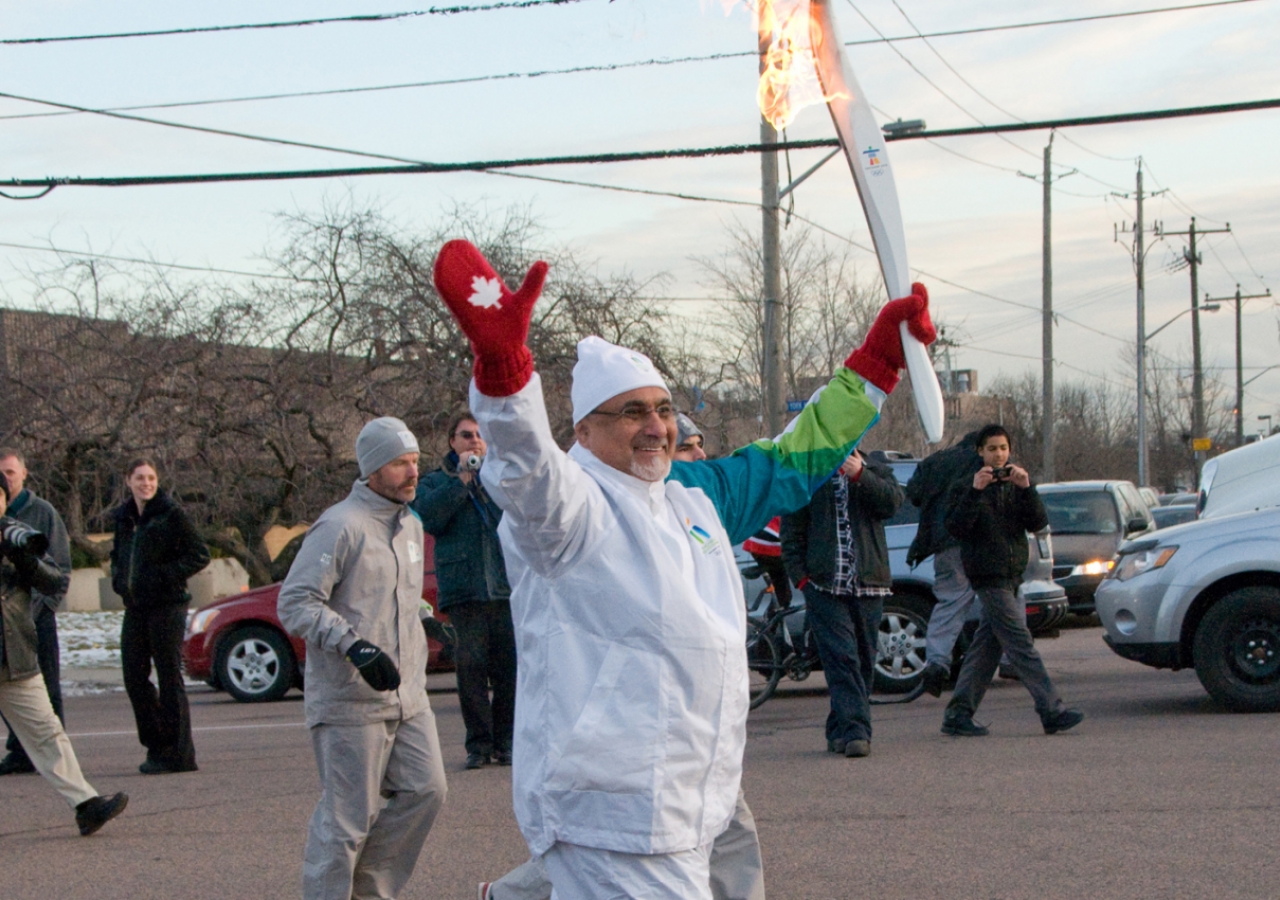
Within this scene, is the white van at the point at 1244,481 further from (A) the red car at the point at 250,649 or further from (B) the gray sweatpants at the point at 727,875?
(B) the gray sweatpants at the point at 727,875

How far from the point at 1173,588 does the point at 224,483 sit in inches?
550

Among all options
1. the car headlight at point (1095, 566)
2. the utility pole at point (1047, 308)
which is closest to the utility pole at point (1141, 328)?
the utility pole at point (1047, 308)

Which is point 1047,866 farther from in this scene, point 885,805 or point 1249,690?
point 1249,690

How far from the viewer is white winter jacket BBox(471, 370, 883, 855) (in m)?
2.86

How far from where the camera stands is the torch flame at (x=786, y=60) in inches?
165

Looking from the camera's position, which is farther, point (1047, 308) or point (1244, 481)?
point (1047, 308)

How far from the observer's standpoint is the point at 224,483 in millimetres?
19953

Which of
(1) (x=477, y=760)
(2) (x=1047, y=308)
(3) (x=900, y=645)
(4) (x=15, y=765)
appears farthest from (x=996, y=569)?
(2) (x=1047, y=308)

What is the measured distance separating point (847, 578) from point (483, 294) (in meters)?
5.96

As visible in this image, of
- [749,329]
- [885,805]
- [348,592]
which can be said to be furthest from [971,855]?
[749,329]

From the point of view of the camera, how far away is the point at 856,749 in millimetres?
8266

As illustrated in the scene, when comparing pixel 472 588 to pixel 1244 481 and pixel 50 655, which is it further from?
pixel 1244 481

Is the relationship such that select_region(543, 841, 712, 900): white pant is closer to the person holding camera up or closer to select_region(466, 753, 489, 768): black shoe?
the person holding camera up

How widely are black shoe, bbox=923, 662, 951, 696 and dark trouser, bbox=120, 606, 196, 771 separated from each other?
511cm
